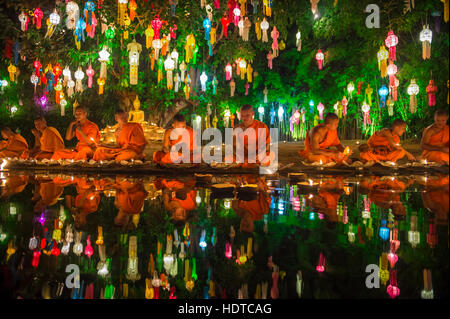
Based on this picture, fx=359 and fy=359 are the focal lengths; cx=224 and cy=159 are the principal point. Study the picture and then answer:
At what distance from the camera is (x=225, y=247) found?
180 cm

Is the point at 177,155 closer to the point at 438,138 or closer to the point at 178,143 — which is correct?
the point at 178,143

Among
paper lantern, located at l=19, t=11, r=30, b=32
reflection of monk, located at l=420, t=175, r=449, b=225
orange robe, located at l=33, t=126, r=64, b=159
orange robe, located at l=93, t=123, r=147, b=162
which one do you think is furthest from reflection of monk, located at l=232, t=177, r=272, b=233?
paper lantern, located at l=19, t=11, r=30, b=32

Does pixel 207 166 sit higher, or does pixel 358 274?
pixel 207 166

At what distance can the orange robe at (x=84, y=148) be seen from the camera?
729cm

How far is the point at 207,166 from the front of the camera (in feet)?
20.4

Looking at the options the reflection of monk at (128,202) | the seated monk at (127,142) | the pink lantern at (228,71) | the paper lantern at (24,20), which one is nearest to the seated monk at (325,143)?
the seated monk at (127,142)

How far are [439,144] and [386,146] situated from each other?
34.5 inches

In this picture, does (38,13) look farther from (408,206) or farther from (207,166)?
(408,206)

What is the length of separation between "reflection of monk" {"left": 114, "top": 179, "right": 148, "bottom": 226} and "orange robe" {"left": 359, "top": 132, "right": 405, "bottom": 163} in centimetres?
443

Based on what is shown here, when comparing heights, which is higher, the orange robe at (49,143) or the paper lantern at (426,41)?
the paper lantern at (426,41)

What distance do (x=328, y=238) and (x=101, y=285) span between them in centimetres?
116

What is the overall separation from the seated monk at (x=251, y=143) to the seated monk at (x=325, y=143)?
841 mm

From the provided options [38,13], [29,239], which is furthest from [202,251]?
[38,13]

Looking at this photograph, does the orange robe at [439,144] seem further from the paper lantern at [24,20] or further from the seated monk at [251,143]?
the paper lantern at [24,20]
